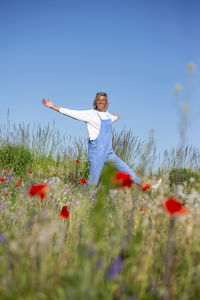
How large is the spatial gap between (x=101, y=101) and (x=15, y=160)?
2594 millimetres

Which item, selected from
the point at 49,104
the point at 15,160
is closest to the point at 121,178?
the point at 49,104

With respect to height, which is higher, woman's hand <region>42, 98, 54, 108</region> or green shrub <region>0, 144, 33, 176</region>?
woman's hand <region>42, 98, 54, 108</region>

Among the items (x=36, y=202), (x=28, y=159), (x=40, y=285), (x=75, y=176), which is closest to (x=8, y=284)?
(x=40, y=285)

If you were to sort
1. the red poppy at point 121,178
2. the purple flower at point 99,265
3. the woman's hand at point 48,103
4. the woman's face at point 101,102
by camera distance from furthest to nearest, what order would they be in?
1. the woman's face at point 101,102
2. the woman's hand at point 48,103
3. the red poppy at point 121,178
4. the purple flower at point 99,265

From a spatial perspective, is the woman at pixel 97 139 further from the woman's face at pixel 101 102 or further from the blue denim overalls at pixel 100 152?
the woman's face at pixel 101 102

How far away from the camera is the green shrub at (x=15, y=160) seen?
24.0 ft

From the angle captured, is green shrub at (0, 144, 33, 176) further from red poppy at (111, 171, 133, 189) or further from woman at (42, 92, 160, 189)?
red poppy at (111, 171, 133, 189)

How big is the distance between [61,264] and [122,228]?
1.04 m

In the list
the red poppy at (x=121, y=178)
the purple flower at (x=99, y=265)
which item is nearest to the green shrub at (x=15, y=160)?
the red poppy at (x=121, y=178)

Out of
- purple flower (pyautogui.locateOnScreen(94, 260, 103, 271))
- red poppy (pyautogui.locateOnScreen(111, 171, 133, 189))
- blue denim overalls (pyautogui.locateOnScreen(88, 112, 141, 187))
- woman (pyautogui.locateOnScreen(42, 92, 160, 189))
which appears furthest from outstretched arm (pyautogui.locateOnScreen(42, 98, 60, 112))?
purple flower (pyautogui.locateOnScreen(94, 260, 103, 271))

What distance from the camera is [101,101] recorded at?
6.23 metres

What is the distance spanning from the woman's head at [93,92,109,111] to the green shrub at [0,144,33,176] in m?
2.26

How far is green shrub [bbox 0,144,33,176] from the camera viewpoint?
7301 mm

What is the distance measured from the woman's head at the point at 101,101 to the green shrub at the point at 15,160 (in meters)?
2.26
